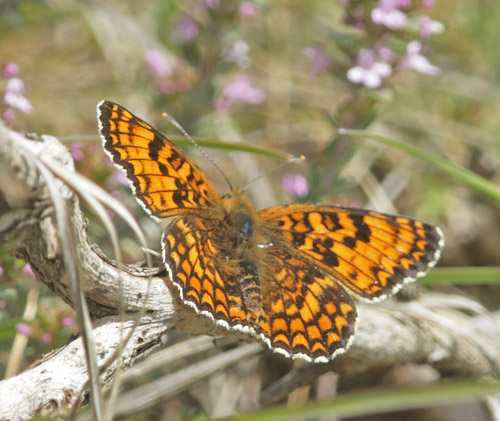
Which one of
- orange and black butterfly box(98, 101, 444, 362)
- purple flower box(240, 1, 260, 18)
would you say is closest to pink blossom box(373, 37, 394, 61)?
purple flower box(240, 1, 260, 18)

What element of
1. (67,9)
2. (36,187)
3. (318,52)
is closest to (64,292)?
(36,187)

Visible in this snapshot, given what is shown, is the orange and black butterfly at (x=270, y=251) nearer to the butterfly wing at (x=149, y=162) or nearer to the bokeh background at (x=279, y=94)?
the butterfly wing at (x=149, y=162)

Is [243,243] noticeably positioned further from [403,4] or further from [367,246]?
[403,4]

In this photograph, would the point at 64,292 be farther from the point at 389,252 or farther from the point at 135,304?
the point at 389,252

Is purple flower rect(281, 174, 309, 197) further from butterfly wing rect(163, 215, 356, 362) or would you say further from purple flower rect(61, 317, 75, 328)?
purple flower rect(61, 317, 75, 328)

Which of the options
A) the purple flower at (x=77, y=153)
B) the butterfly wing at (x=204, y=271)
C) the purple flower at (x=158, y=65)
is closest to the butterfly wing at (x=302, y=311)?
the butterfly wing at (x=204, y=271)

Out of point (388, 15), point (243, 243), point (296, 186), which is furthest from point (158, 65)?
point (243, 243)
